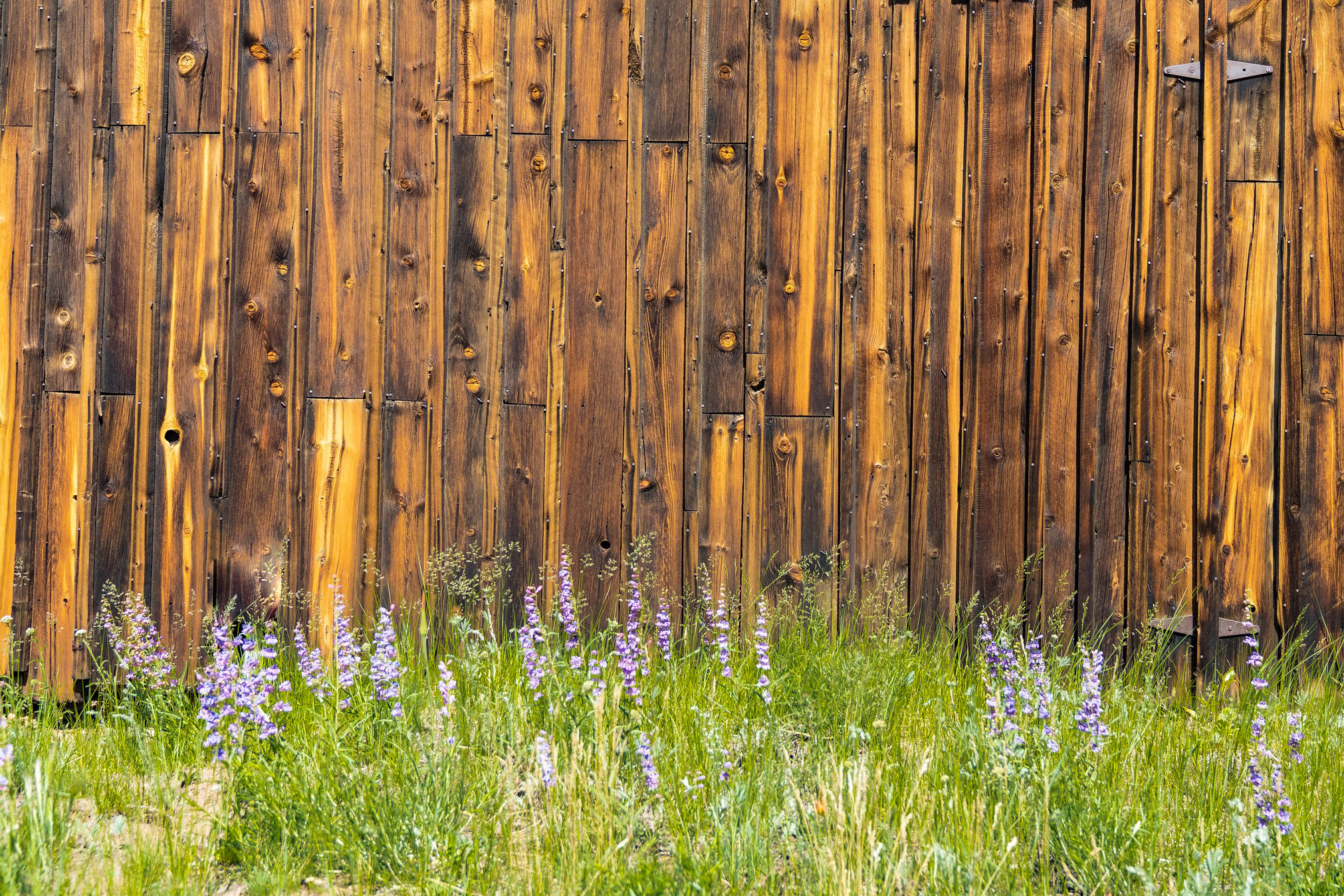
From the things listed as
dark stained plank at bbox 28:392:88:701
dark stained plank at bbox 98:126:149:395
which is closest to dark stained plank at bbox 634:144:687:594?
dark stained plank at bbox 98:126:149:395

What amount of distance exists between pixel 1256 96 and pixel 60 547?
15.2 ft

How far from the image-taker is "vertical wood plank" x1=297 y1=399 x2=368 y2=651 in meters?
3.19

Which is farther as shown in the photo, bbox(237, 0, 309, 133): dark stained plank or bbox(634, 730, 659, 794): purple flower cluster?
bbox(237, 0, 309, 133): dark stained plank

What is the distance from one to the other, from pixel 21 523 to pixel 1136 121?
4.28 meters

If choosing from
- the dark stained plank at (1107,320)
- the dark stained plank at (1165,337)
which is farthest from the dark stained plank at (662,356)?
the dark stained plank at (1165,337)

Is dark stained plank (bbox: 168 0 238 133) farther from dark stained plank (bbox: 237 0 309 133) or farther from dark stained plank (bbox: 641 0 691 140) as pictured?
dark stained plank (bbox: 641 0 691 140)

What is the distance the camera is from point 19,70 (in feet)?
10.5

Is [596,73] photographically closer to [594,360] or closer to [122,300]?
[594,360]

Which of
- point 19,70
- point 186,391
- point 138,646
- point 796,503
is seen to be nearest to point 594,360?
point 796,503

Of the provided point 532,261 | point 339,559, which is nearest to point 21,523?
point 339,559

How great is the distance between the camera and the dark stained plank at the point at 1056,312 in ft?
10.7

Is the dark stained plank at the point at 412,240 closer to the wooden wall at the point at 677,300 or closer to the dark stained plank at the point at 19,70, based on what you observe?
the wooden wall at the point at 677,300

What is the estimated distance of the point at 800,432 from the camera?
325 centimetres

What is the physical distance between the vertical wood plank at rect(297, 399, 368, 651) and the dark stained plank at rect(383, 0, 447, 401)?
0.22 metres
